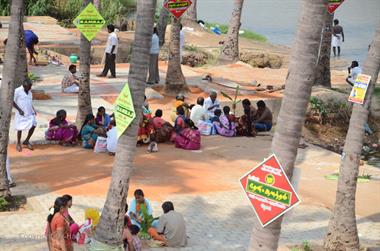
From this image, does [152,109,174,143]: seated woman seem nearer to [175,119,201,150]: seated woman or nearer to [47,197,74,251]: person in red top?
[175,119,201,150]: seated woman

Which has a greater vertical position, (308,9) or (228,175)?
(308,9)

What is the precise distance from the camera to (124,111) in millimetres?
9953

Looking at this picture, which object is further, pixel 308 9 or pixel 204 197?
pixel 204 197

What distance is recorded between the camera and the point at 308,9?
7.63 meters

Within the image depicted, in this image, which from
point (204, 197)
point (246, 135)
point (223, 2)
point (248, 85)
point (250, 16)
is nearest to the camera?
point (204, 197)

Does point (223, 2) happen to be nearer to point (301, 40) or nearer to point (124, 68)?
point (124, 68)

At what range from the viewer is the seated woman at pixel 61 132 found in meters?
16.7

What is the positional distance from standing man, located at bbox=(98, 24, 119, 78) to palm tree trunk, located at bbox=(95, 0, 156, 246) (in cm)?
1273

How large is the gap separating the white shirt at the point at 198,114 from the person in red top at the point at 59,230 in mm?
9674

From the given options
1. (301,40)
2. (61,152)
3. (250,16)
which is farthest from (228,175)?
(250,16)

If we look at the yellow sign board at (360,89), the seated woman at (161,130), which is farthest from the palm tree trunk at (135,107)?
the seated woman at (161,130)

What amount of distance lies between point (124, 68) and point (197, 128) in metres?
8.50

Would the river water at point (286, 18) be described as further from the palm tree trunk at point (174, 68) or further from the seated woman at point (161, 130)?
the seated woman at point (161, 130)

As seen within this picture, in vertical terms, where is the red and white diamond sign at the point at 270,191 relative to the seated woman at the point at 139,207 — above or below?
above
